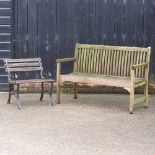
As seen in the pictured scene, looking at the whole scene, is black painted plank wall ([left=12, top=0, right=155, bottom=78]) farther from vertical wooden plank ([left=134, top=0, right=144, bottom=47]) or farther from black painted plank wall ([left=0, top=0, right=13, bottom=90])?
black painted plank wall ([left=0, top=0, right=13, bottom=90])

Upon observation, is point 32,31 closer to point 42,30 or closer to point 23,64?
point 42,30

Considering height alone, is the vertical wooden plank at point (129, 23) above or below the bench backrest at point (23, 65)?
above

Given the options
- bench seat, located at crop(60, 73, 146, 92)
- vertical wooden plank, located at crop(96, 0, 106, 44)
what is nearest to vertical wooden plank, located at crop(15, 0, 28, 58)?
vertical wooden plank, located at crop(96, 0, 106, 44)

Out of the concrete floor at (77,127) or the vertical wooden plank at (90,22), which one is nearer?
the concrete floor at (77,127)

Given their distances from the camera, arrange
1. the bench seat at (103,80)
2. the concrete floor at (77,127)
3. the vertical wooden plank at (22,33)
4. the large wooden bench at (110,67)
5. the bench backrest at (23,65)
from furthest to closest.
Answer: the vertical wooden plank at (22,33) → the bench backrest at (23,65) → the large wooden bench at (110,67) → the bench seat at (103,80) → the concrete floor at (77,127)

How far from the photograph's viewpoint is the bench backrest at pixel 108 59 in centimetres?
1018

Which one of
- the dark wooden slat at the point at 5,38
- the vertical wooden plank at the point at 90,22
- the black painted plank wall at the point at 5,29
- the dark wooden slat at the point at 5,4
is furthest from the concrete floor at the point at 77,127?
the dark wooden slat at the point at 5,4

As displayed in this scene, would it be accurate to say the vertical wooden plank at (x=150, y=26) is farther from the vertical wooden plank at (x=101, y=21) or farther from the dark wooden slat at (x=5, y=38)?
the dark wooden slat at (x=5, y=38)

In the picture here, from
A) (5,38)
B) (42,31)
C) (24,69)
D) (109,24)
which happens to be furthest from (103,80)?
(5,38)

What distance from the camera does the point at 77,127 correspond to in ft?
27.5

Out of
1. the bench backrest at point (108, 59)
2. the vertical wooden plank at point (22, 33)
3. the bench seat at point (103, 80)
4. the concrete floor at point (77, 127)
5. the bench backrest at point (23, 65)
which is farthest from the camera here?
the vertical wooden plank at point (22, 33)

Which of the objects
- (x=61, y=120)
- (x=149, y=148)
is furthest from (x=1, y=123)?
(x=149, y=148)

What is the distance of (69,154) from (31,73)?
181 inches

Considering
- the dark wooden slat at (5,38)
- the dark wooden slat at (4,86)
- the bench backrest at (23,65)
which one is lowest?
the dark wooden slat at (4,86)
